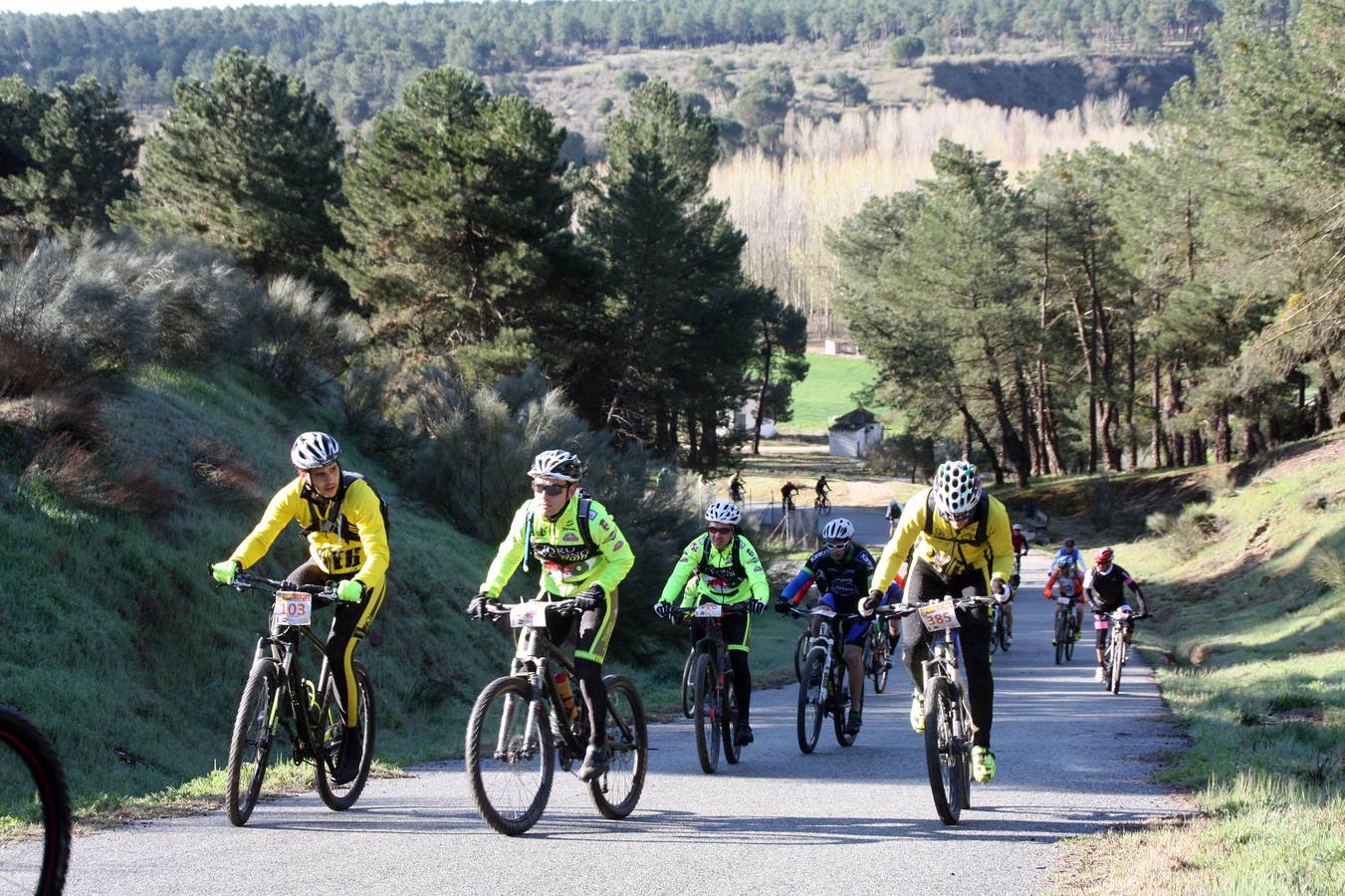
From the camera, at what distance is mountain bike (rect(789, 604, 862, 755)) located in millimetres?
10992

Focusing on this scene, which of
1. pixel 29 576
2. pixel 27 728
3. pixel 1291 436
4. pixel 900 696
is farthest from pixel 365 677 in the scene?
pixel 1291 436

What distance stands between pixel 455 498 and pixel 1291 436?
39.5 m

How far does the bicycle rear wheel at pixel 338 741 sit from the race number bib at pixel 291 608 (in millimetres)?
572

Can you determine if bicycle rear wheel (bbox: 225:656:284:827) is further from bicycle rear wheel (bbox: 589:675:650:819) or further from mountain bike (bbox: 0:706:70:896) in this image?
mountain bike (bbox: 0:706:70:896)

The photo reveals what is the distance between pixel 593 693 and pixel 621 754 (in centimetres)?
46

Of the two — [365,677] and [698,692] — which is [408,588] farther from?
[365,677]

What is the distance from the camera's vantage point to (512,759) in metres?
7.15

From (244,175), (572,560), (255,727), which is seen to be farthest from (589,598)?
(244,175)

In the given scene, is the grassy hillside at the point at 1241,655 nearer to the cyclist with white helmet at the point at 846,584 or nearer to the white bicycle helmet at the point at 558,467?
the cyclist with white helmet at the point at 846,584

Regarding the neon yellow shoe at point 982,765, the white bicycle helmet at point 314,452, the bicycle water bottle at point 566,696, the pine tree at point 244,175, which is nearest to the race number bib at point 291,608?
the white bicycle helmet at point 314,452

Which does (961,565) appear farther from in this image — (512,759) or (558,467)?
(512,759)

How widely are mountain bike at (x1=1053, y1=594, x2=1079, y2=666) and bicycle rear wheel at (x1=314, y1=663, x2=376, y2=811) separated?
14706 mm

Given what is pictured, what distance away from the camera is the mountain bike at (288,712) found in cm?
723

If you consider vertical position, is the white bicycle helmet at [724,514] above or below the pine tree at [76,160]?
below
